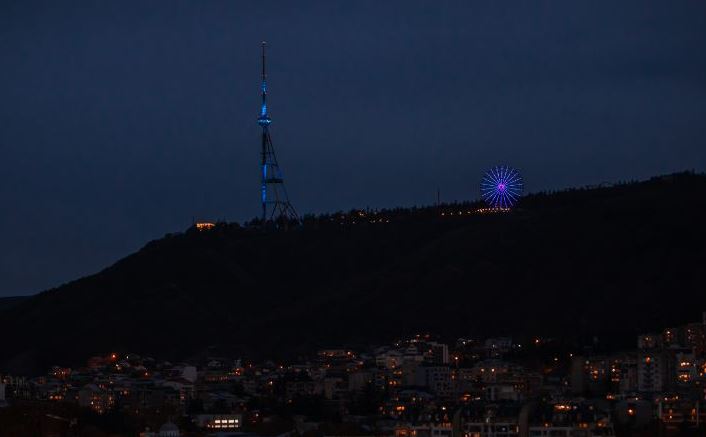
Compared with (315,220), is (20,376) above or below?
below

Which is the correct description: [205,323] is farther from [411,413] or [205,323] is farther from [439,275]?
[411,413]

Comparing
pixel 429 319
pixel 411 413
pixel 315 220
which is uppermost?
pixel 315 220

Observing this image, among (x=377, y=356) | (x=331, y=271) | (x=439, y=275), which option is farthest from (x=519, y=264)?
(x=377, y=356)

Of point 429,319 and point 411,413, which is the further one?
point 429,319

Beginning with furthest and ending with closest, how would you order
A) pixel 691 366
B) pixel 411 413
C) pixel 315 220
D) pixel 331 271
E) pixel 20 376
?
1. pixel 315 220
2. pixel 331 271
3. pixel 20 376
4. pixel 691 366
5. pixel 411 413

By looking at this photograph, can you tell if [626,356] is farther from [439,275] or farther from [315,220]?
[315,220]

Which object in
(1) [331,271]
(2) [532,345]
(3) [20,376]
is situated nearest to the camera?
(2) [532,345]
